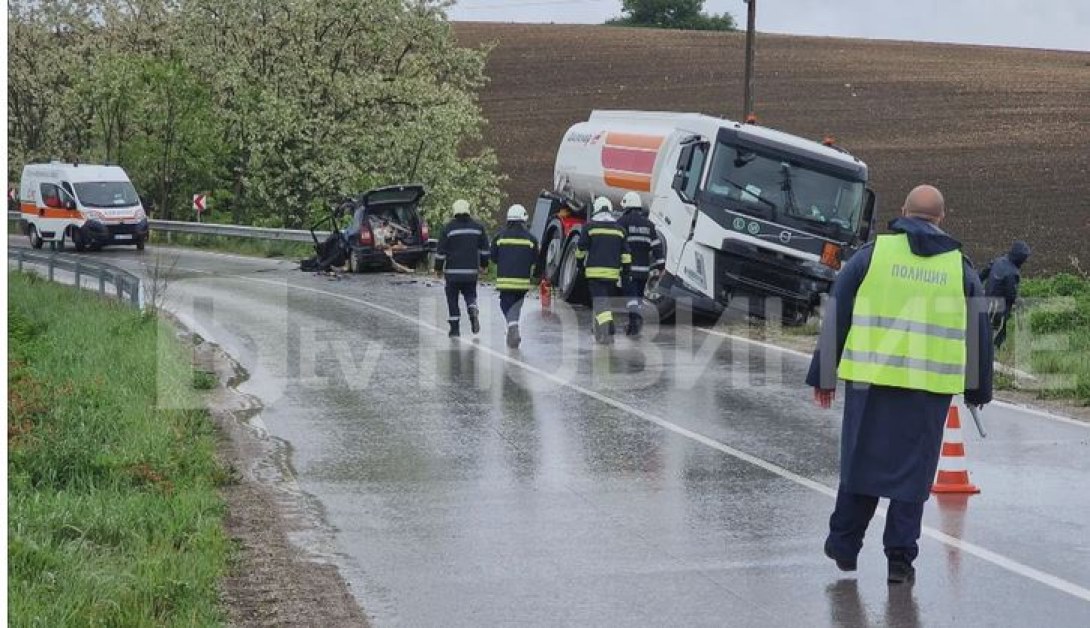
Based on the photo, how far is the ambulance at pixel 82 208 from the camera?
1700 inches

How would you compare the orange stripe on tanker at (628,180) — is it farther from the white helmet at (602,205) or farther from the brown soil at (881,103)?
the brown soil at (881,103)

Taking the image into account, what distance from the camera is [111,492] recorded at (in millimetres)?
10586

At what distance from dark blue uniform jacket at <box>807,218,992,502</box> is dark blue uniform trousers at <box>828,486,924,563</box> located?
8 centimetres

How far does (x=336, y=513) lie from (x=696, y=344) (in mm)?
10741

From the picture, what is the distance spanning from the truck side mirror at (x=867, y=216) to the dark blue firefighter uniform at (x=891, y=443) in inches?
591

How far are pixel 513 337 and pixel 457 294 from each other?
1320 millimetres

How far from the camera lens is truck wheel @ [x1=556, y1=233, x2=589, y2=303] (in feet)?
84.8

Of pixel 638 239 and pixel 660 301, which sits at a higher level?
pixel 638 239

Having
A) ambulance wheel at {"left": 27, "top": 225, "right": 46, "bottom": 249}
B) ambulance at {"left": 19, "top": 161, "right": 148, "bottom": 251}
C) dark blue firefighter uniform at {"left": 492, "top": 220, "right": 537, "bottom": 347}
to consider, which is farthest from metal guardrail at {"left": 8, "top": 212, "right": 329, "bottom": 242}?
dark blue firefighter uniform at {"left": 492, "top": 220, "right": 537, "bottom": 347}

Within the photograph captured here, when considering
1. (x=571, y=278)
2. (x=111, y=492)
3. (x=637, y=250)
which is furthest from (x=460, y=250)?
(x=111, y=492)

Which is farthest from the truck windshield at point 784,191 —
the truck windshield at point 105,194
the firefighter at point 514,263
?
the truck windshield at point 105,194

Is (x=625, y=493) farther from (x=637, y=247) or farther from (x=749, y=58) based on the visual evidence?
(x=749, y=58)

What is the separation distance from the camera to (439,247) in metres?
20.7

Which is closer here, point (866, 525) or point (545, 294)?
point (866, 525)
